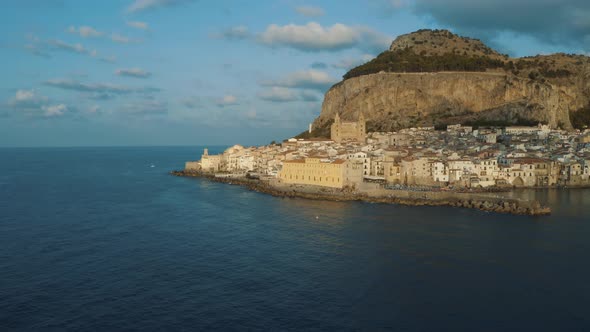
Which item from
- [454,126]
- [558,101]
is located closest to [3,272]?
[454,126]

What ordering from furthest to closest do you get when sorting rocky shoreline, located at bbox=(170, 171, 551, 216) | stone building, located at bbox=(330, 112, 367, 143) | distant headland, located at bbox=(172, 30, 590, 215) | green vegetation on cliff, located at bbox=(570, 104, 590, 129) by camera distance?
green vegetation on cliff, located at bbox=(570, 104, 590, 129) → stone building, located at bbox=(330, 112, 367, 143) → distant headland, located at bbox=(172, 30, 590, 215) → rocky shoreline, located at bbox=(170, 171, 551, 216)

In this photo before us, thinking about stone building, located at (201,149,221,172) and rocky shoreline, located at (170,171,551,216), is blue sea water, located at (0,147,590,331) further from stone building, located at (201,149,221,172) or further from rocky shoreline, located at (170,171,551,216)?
stone building, located at (201,149,221,172)

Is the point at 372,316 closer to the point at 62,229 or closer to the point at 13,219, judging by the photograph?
the point at 62,229

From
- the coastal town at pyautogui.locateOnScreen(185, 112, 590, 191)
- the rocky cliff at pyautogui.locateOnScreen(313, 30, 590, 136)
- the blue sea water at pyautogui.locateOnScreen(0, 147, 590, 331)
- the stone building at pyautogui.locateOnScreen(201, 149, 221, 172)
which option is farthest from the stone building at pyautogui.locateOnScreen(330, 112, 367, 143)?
the blue sea water at pyautogui.locateOnScreen(0, 147, 590, 331)

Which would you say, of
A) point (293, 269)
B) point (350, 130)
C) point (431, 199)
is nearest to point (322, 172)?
point (431, 199)

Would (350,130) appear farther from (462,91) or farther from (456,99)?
(462,91)

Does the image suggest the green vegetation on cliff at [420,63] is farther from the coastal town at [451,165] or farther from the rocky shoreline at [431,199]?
the rocky shoreline at [431,199]
